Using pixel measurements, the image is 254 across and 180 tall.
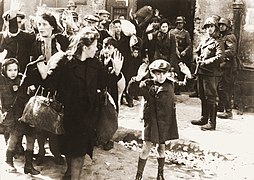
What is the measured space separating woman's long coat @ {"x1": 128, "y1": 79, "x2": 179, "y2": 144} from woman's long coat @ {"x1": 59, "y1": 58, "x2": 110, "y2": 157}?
52cm

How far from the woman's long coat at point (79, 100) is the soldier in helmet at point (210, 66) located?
2727 mm

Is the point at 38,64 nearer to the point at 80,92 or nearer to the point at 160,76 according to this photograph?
the point at 80,92

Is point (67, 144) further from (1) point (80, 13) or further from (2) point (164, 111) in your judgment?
(1) point (80, 13)

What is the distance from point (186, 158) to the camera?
511 centimetres

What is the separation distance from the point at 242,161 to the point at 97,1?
18.7 ft

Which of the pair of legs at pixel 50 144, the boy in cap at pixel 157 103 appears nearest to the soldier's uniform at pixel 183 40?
the boy in cap at pixel 157 103

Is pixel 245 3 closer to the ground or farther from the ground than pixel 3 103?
farther from the ground

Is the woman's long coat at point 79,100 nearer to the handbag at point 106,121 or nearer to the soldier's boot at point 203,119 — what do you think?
the handbag at point 106,121

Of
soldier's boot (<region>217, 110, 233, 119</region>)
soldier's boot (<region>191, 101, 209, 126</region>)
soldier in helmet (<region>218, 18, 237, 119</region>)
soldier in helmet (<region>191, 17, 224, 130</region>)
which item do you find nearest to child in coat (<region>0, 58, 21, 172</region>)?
soldier in helmet (<region>191, 17, 224, 130</region>)

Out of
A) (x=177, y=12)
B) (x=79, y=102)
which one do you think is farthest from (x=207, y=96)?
(x=177, y=12)

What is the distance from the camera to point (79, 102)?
11.0ft

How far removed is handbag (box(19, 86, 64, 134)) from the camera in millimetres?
3475

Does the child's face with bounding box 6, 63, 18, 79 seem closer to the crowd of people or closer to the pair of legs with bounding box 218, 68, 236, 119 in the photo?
the crowd of people

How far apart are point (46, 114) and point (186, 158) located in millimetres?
2294
